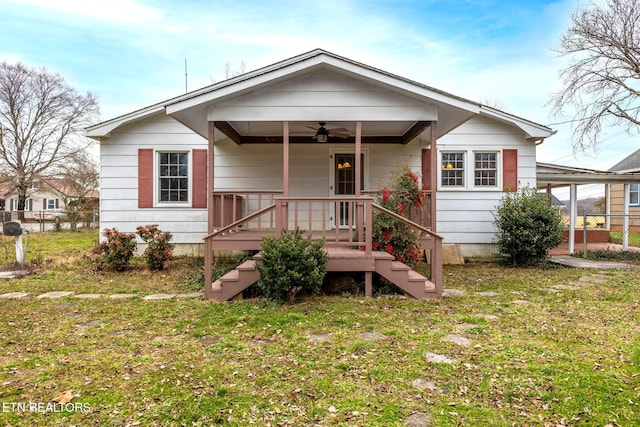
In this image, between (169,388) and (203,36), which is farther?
(203,36)

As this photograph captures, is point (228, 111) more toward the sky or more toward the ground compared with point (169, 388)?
more toward the sky

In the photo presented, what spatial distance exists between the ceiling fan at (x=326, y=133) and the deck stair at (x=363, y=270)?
9.10ft

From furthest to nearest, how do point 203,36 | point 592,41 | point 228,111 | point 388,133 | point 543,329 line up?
point 203,36 → point 592,41 → point 388,133 → point 228,111 → point 543,329

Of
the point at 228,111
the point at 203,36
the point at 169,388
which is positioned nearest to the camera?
the point at 169,388

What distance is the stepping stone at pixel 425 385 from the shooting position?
2781mm

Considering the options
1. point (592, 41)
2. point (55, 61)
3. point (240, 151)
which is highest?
point (55, 61)

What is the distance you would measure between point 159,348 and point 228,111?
13.2ft

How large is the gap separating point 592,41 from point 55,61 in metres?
28.8

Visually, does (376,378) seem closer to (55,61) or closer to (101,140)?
(101,140)

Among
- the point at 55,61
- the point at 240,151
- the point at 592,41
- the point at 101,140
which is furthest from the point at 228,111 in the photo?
the point at 55,61

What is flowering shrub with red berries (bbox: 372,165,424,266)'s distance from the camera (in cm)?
630

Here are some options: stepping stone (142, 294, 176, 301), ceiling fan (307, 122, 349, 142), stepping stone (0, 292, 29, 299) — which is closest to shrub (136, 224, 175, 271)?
stepping stone (142, 294, 176, 301)

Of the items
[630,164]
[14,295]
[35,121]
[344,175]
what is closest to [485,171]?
[344,175]

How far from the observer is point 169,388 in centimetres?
280
